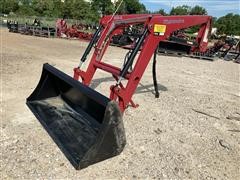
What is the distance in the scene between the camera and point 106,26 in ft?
16.8

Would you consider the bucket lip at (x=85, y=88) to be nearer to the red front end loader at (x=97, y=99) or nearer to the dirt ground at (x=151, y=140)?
the red front end loader at (x=97, y=99)

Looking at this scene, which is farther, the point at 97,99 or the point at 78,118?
the point at 78,118

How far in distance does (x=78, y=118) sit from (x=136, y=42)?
1453mm

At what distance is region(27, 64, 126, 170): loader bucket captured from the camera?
3109 mm

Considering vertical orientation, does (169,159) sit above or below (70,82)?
below

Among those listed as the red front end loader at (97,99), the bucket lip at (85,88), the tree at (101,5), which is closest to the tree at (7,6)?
the tree at (101,5)

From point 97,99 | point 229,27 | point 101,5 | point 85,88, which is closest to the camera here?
point 97,99

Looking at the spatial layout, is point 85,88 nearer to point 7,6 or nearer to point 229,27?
point 7,6

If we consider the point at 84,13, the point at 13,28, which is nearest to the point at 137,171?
the point at 13,28

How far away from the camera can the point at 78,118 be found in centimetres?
416

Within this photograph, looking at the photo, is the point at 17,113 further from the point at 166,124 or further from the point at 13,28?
the point at 13,28

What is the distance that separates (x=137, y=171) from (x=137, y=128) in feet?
3.95

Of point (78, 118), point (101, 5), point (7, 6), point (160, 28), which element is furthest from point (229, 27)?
point (78, 118)

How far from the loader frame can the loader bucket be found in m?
0.46
